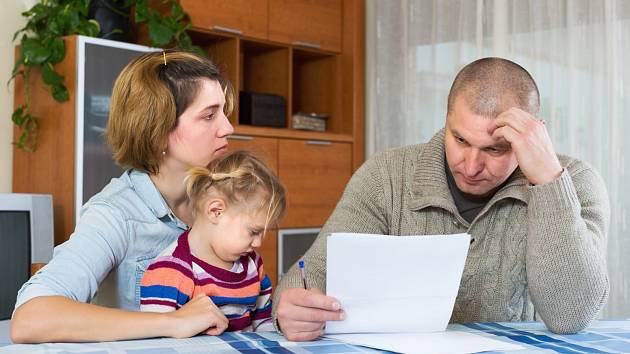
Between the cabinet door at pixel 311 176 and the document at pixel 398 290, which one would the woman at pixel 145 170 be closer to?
the document at pixel 398 290

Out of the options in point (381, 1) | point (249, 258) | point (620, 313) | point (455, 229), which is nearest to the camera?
point (249, 258)

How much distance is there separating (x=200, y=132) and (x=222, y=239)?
328 mm

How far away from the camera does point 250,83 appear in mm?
4484

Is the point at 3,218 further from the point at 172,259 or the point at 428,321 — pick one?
the point at 428,321

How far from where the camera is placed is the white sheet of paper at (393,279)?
1340mm

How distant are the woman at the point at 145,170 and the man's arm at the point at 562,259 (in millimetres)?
725

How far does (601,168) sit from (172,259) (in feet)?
8.27

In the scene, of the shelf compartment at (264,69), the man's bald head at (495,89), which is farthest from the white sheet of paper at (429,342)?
the shelf compartment at (264,69)

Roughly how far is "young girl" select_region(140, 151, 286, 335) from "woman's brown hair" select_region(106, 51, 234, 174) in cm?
18

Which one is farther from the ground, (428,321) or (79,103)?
(79,103)

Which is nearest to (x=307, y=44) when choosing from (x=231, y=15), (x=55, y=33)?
(x=231, y=15)

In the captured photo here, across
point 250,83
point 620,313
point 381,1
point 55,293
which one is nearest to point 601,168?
point 620,313

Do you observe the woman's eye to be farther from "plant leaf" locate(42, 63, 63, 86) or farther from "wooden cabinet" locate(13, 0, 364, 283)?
"plant leaf" locate(42, 63, 63, 86)

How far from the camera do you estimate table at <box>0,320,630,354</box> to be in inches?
51.1
